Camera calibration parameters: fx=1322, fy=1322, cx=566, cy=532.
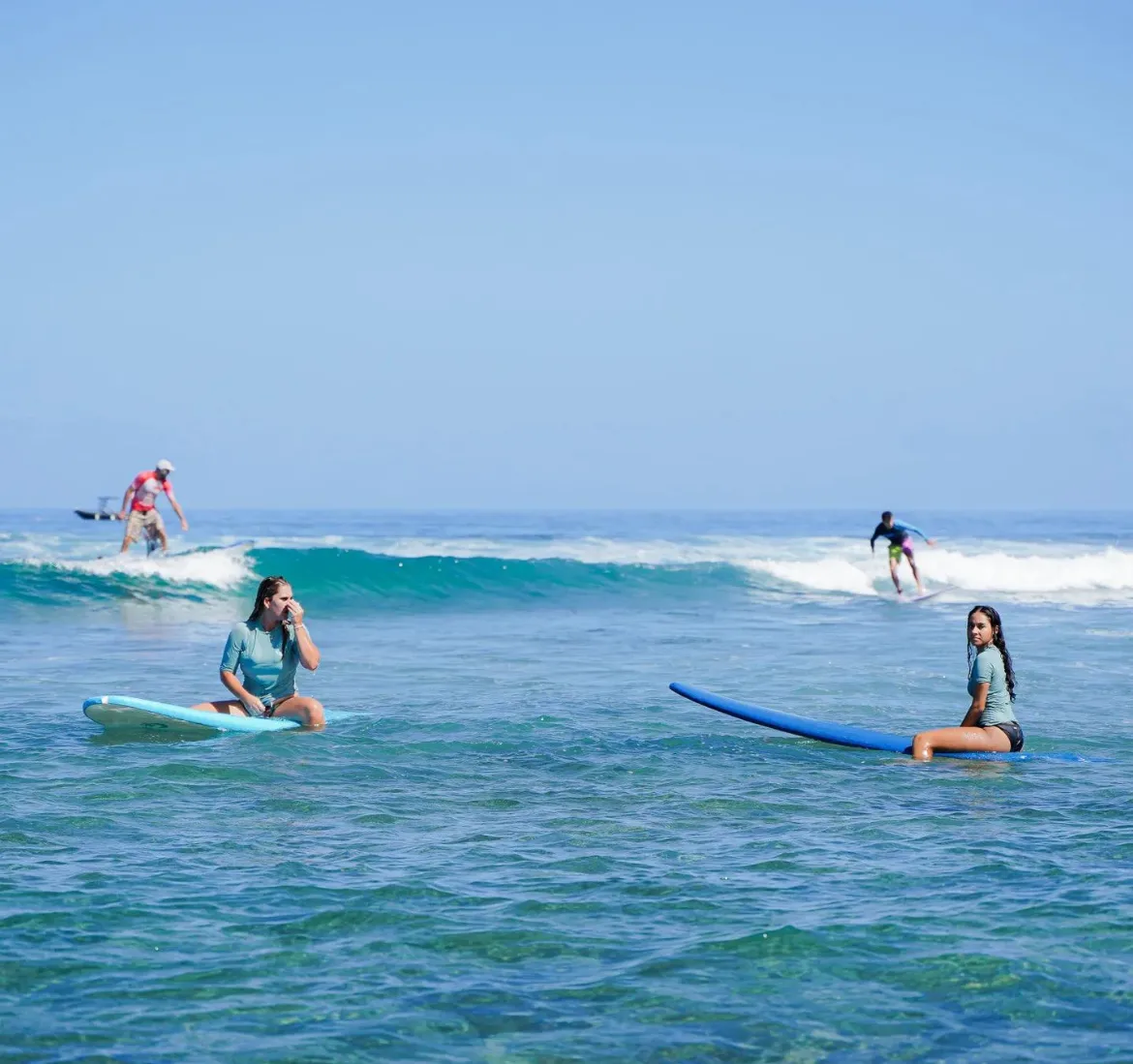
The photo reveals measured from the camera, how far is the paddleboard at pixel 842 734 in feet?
30.1

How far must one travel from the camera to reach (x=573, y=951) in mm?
5348

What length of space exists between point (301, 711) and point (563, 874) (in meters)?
4.36

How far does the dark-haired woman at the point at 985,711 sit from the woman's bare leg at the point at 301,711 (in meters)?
4.49

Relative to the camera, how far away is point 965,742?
9.18 meters

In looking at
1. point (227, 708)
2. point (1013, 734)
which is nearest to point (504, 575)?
point (227, 708)

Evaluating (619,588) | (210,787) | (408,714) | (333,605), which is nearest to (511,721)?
(408,714)

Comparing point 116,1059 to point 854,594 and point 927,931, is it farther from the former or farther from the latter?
point 854,594

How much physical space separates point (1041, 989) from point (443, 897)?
101 inches

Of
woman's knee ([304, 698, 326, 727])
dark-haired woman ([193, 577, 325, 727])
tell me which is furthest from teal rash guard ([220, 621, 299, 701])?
woman's knee ([304, 698, 326, 727])

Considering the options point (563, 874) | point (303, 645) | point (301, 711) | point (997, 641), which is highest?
point (997, 641)

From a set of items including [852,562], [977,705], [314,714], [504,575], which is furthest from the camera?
[852,562]

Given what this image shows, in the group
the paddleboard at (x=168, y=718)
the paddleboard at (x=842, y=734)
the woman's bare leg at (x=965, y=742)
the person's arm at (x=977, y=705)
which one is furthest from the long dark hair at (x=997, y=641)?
the paddleboard at (x=168, y=718)

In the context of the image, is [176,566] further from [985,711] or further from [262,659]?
[985,711]

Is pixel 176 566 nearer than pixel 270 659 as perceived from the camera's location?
No
